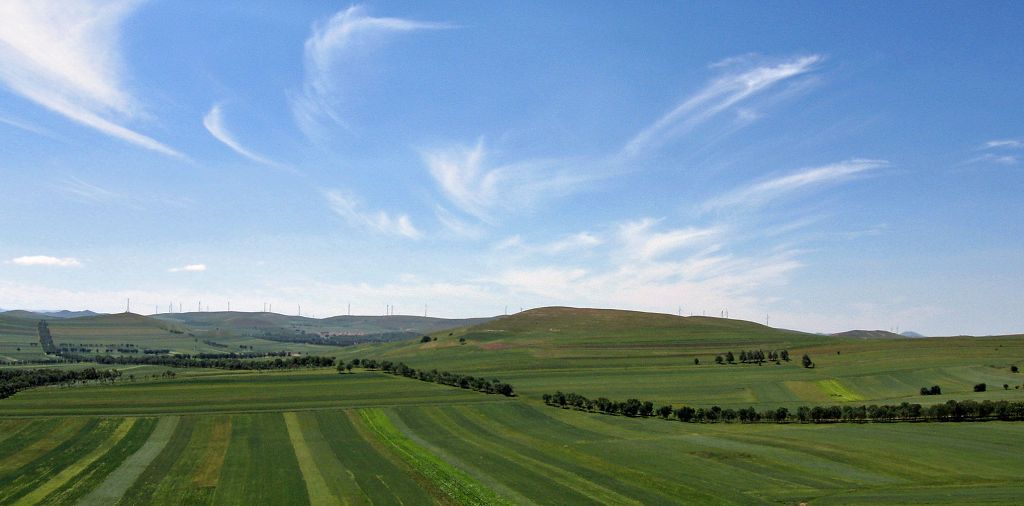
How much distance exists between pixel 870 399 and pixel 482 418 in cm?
8362

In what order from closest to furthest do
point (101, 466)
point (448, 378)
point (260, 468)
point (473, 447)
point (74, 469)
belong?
point (74, 469)
point (260, 468)
point (101, 466)
point (473, 447)
point (448, 378)

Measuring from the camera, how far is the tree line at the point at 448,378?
152000 millimetres

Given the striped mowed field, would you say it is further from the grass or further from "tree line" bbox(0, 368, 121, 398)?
"tree line" bbox(0, 368, 121, 398)

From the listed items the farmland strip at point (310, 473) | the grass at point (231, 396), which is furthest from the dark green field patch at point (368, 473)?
the grass at point (231, 396)

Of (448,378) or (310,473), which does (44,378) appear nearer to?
(448,378)

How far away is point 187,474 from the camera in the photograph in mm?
76000

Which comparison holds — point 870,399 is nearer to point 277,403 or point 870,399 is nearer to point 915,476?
point 915,476

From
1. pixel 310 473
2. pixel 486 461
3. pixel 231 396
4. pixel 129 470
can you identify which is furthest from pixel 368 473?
pixel 231 396

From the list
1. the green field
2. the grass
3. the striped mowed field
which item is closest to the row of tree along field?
the striped mowed field

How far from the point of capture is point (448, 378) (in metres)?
168

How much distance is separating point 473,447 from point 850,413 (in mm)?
71059

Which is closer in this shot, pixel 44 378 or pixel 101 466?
pixel 101 466

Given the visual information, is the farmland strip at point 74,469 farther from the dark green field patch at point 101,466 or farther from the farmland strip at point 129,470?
the farmland strip at point 129,470

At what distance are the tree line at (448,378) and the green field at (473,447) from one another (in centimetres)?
542
